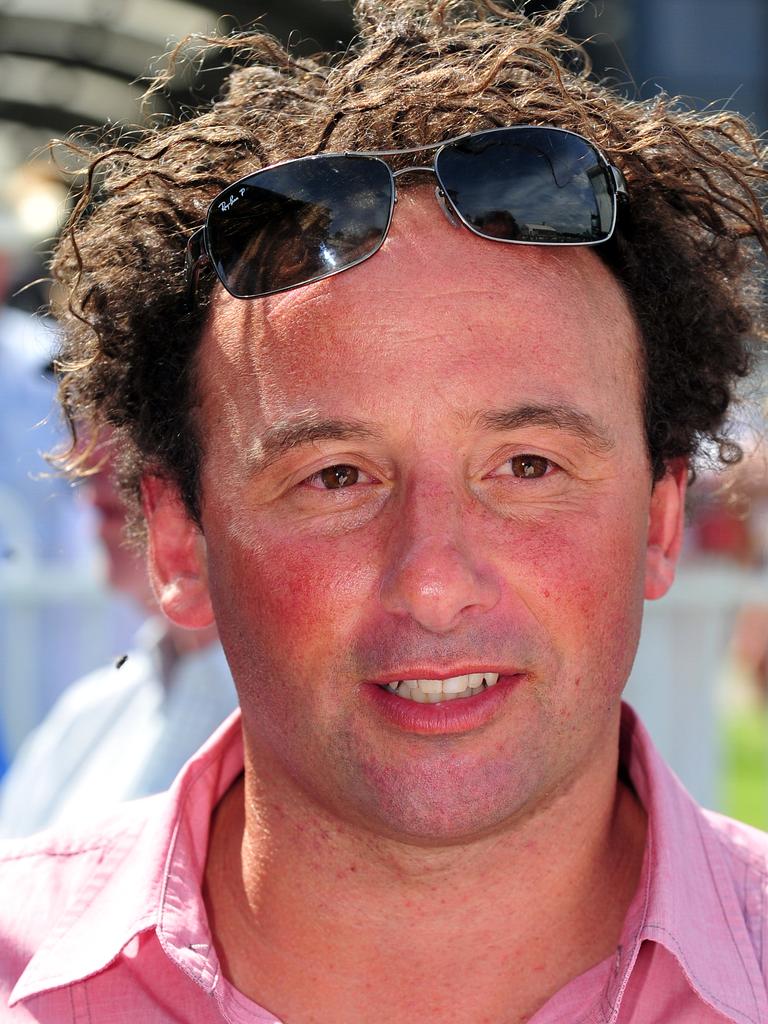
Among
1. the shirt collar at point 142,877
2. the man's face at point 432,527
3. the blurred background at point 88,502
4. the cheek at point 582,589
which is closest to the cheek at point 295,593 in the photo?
the man's face at point 432,527

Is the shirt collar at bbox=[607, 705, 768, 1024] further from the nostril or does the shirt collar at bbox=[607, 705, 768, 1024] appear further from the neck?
the nostril

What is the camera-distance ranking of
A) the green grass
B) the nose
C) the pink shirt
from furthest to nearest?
the green grass < the pink shirt < the nose

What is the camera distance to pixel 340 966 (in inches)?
79.5

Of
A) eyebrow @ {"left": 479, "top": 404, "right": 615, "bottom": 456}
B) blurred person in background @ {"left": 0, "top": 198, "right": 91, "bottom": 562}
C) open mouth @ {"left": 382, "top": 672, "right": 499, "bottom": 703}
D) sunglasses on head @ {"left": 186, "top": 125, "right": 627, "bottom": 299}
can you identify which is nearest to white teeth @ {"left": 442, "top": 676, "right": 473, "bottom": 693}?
open mouth @ {"left": 382, "top": 672, "right": 499, "bottom": 703}

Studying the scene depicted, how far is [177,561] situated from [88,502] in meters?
2.07

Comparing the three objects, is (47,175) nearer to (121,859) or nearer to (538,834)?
(121,859)

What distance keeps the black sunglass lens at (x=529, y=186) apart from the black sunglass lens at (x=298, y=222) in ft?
0.39

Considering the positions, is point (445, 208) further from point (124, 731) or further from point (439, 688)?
point (124, 731)

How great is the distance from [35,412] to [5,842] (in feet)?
9.93

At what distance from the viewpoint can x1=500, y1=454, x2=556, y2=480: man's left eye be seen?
198 cm

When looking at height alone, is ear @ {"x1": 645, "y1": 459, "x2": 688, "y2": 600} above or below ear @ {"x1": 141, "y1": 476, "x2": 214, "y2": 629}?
above

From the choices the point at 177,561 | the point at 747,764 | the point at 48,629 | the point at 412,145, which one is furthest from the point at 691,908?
the point at 747,764

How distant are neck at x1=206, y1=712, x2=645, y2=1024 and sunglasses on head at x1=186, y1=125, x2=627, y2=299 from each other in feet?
2.66

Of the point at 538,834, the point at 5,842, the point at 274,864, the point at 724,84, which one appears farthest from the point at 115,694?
the point at 724,84
